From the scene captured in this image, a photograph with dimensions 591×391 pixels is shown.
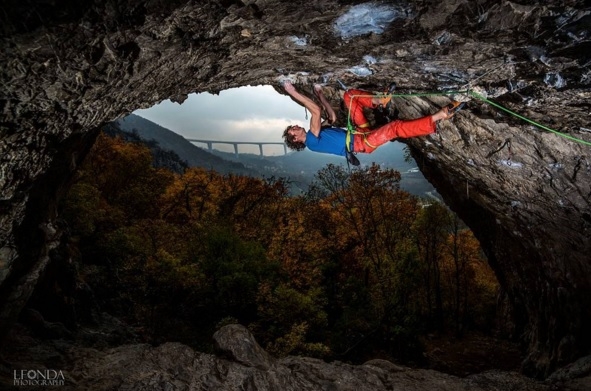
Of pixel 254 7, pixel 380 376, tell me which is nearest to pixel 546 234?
pixel 380 376

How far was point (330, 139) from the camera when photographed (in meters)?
5.86

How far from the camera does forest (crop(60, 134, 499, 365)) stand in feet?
53.3

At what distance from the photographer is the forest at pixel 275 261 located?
16.2 meters

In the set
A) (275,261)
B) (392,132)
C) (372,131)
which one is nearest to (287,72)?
(372,131)

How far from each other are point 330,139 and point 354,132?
20.8 inches

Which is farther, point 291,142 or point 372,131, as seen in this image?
point 291,142

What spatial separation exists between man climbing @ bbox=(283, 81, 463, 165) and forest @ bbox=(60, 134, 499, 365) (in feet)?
34.5

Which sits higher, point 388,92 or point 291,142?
point 388,92

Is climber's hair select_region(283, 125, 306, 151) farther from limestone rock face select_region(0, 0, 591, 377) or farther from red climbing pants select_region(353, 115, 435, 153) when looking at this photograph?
red climbing pants select_region(353, 115, 435, 153)

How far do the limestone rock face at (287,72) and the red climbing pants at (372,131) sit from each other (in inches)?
16.3

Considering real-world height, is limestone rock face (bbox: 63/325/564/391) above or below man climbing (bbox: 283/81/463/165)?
below

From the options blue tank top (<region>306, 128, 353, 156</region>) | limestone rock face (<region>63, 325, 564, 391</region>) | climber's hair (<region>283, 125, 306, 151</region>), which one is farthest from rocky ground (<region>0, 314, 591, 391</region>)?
blue tank top (<region>306, 128, 353, 156</region>)

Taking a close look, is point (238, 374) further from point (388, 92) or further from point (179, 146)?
point (179, 146)

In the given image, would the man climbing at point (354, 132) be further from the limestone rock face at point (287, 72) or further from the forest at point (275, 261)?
the forest at point (275, 261)
